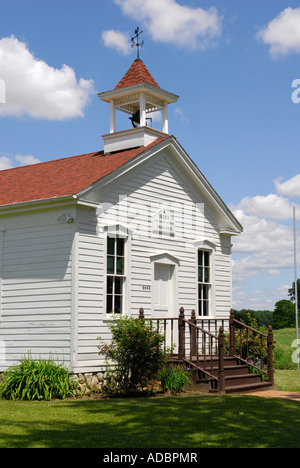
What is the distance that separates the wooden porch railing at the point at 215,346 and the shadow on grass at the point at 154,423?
180cm

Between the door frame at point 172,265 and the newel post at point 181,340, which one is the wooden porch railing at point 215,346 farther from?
the door frame at point 172,265

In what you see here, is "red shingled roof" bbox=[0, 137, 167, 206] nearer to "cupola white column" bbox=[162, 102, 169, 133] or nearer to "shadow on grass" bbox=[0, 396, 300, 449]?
"cupola white column" bbox=[162, 102, 169, 133]

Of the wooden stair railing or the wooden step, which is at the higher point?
the wooden stair railing

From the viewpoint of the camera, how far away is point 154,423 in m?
8.99

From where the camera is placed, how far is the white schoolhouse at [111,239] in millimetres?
13336

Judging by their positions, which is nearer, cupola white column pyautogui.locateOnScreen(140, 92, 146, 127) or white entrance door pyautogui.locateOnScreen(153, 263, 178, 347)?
white entrance door pyautogui.locateOnScreen(153, 263, 178, 347)

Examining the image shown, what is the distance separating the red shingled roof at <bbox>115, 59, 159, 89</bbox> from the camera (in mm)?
17312

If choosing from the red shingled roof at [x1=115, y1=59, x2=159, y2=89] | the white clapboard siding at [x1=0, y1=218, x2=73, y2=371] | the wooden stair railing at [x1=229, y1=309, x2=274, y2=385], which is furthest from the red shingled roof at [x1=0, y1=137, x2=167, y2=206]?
the wooden stair railing at [x1=229, y1=309, x2=274, y2=385]

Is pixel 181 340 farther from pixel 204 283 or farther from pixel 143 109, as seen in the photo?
pixel 143 109

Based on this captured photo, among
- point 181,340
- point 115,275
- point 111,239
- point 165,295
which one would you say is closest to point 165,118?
point 111,239

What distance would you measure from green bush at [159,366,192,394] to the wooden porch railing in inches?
A: 15.5

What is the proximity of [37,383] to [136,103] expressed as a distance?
8.89 m

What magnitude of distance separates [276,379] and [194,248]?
172 inches

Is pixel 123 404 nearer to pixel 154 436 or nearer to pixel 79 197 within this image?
pixel 154 436
